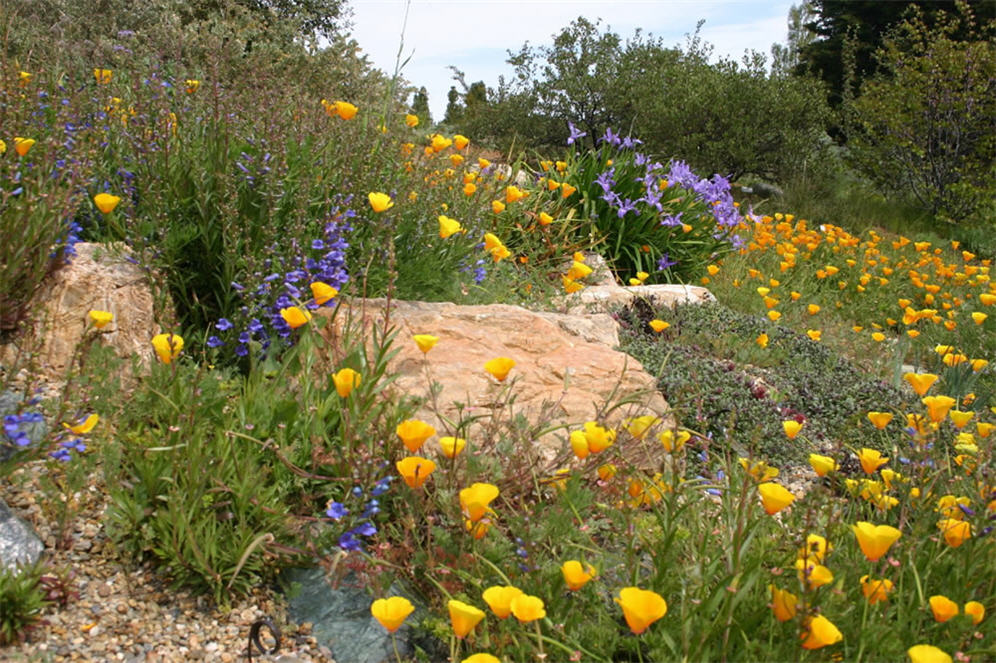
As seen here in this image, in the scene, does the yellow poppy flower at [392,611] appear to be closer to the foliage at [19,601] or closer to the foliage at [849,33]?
the foliage at [19,601]

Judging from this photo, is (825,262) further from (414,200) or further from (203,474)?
(203,474)

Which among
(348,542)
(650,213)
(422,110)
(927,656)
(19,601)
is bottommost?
(19,601)

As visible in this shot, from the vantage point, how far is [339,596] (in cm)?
240

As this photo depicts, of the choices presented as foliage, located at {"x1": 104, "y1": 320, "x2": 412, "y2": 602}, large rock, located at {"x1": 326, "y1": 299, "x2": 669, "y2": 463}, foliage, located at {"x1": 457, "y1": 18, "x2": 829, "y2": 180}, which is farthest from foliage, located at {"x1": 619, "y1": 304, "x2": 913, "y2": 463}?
foliage, located at {"x1": 457, "y1": 18, "x2": 829, "y2": 180}

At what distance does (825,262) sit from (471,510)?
771 centimetres

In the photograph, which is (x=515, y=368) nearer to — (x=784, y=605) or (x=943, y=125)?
(x=784, y=605)

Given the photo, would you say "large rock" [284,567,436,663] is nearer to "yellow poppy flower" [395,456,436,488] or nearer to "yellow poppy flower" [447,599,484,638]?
"yellow poppy flower" [395,456,436,488]

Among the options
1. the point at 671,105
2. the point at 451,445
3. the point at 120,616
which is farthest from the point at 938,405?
the point at 671,105

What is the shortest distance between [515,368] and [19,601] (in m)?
1.97

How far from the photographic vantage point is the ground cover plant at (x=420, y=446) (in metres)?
2.02

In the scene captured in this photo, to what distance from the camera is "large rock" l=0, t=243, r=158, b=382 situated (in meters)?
3.23

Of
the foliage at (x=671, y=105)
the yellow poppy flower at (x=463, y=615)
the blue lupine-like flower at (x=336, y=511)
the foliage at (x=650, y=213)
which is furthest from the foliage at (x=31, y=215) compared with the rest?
the foliage at (x=671, y=105)

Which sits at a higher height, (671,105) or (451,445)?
(671,105)

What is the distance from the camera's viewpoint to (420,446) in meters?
2.19
